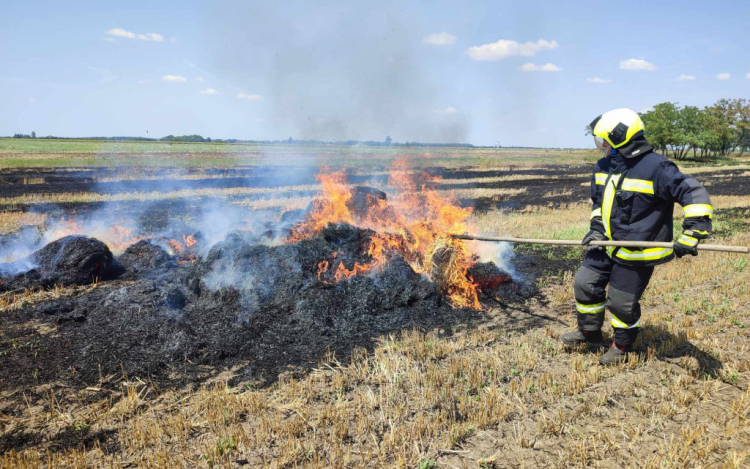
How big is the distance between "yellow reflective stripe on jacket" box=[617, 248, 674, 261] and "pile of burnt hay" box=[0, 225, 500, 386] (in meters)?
2.65

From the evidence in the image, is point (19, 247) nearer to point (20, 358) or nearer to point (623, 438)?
point (20, 358)

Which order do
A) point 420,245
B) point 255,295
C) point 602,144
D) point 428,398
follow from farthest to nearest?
1. point 420,245
2. point 255,295
3. point 602,144
4. point 428,398

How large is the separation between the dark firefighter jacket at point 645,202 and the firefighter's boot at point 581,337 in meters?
1.02

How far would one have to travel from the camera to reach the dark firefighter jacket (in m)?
4.11

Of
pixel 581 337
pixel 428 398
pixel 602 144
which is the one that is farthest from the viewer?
pixel 581 337

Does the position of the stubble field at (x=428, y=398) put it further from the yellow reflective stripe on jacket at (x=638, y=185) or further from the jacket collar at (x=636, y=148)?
the jacket collar at (x=636, y=148)

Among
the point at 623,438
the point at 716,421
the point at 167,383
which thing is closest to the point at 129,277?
the point at 167,383

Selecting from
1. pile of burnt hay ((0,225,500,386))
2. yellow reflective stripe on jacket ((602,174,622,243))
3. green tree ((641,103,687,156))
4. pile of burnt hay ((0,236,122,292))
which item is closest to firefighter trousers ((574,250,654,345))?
yellow reflective stripe on jacket ((602,174,622,243))

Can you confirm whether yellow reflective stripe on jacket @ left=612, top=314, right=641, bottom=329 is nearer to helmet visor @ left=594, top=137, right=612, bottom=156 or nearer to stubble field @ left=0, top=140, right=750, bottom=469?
stubble field @ left=0, top=140, right=750, bottom=469

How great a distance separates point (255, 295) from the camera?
23.2 ft

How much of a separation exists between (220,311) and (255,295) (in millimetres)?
607

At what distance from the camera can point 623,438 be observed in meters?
3.62

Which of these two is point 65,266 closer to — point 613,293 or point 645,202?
point 613,293

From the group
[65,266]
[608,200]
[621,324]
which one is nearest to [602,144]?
[608,200]
